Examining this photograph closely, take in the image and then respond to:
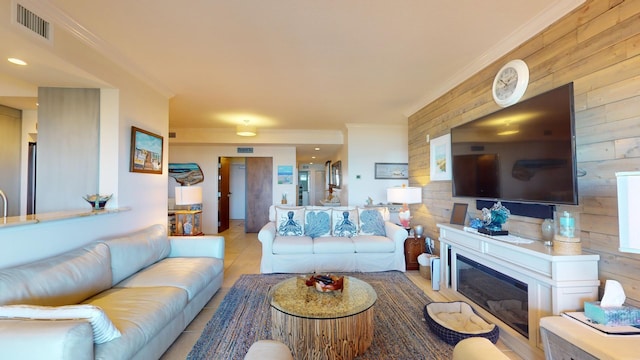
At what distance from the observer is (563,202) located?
69.7 inches

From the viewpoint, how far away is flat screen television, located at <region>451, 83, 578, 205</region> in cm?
176

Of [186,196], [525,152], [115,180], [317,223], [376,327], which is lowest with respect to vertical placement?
[376,327]

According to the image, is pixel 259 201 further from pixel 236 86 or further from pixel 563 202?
pixel 563 202

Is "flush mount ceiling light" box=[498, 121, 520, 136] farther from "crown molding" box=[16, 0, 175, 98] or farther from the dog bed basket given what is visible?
"crown molding" box=[16, 0, 175, 98]

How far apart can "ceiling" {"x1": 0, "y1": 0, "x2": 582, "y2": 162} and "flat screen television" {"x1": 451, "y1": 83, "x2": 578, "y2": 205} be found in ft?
2.28

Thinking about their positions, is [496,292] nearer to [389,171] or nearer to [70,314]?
[70,314]

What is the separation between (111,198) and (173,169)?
4.39 m

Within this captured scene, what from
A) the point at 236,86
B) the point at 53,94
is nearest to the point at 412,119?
the point at 236,86

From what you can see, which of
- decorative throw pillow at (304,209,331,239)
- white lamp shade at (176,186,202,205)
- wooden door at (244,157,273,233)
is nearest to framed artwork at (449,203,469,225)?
decorative throw pillow at (304,209,331,239)

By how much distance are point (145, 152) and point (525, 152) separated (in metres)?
3.95

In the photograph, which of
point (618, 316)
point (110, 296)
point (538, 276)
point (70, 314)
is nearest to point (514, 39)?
point (538, 276)

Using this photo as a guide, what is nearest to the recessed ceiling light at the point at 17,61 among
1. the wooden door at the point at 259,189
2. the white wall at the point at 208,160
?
the white wall at the point at 208,160

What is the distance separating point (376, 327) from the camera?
230 cm

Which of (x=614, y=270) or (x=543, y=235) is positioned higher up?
(x=543, y=235)
